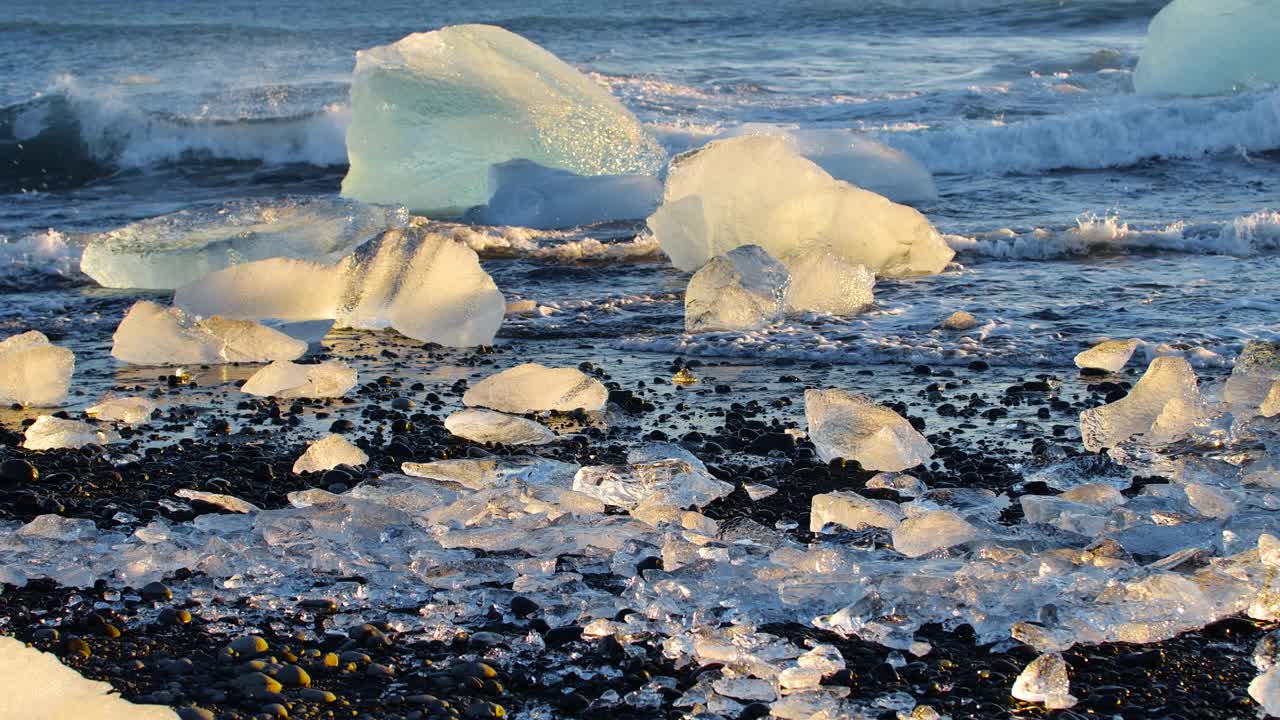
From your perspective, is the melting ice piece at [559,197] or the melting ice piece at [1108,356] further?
the melting ice piece at [559,197]

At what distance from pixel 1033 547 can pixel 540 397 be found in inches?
71.7

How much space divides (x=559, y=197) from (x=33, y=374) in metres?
3.94

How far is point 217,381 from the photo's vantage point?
4840mm

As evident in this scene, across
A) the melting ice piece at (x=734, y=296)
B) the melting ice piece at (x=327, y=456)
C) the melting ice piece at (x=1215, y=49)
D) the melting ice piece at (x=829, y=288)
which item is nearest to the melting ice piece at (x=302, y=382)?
the melting ice piece at (x=327, y=456)

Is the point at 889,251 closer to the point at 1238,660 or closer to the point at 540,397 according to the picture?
the point at 540,397

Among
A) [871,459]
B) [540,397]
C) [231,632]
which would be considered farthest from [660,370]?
[231,632]

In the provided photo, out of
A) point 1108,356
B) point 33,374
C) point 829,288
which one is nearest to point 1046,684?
point 1108,356

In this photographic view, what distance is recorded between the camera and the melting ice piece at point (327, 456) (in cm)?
378

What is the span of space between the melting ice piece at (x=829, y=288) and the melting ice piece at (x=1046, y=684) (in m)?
3.29

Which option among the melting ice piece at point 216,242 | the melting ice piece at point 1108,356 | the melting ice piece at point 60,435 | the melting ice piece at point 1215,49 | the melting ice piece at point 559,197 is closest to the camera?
the melting ice piece at point 60,435

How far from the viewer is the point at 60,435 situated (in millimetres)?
4066

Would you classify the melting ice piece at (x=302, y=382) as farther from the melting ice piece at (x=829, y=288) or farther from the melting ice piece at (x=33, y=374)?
the melting ice piece at (x=829, y=288)

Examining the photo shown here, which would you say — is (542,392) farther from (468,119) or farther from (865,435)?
(468,119)

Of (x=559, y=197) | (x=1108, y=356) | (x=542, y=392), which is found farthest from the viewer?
(x=559, y=197)
